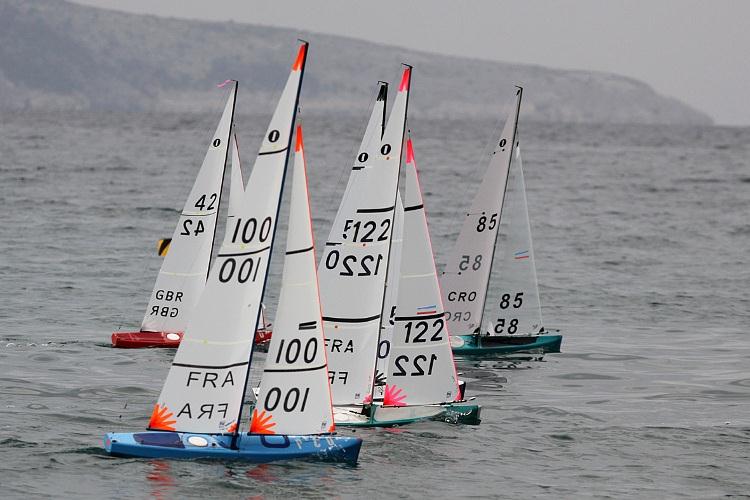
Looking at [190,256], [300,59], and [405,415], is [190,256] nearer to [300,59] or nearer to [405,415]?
[405,415]

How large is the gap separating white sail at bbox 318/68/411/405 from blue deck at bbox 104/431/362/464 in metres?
2.66

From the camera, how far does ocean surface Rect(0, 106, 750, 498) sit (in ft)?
70.7

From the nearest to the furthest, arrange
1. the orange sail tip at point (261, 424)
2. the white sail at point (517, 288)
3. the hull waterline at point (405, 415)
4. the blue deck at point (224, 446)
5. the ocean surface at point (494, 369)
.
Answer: the blue deck at point (224, 446)
the orange sail tip at point (261, 424)
the ocean surface at point (494, 369)
the hull waterline at point (405, 415)
the white sail at point (517, 288)

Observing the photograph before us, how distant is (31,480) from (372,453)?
592 cm

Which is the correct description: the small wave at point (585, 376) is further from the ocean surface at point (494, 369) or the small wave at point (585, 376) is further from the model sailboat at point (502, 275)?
the model sailboat at point (502, 275)

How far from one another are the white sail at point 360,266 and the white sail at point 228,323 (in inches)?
140

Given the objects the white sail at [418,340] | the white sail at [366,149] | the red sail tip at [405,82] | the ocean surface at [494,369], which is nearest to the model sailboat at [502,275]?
the ocean surface at [494,369]

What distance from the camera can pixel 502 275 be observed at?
34.2 meters

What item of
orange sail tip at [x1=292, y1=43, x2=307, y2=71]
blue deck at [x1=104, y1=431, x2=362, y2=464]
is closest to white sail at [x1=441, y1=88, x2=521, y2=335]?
blue deck at [x1=104, y1=431, x2=362, y2=464]

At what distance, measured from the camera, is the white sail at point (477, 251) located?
107 feet

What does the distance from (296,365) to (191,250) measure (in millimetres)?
11992

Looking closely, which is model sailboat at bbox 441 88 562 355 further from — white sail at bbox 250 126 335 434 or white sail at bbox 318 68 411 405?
white sail at bbox 250 126 335 434

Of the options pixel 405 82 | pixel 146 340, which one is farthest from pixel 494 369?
pixel 405 82

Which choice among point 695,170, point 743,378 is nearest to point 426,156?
point 695,170
